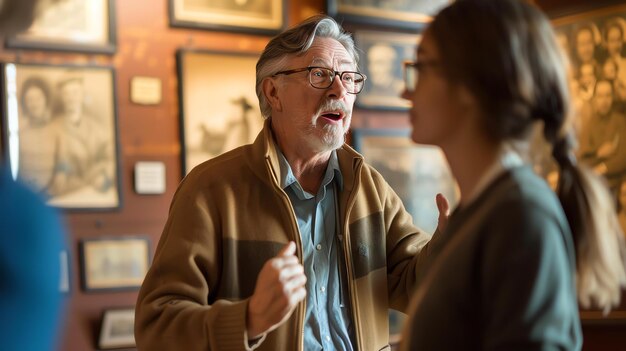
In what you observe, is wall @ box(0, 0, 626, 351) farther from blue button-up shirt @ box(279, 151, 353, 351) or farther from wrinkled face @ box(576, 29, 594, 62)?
blue button-up shirt @ box(279, 151, 353, 351)

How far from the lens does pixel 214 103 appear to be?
423cm

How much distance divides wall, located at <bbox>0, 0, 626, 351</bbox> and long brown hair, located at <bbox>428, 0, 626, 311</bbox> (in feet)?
8.87

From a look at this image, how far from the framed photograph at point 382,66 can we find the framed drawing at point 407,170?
188 mm

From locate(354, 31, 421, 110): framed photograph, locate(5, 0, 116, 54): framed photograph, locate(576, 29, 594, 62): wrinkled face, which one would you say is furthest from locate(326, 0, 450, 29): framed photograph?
locate(5, 0, 116, 54): framed photograph

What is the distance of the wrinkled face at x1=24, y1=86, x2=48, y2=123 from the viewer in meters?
3.84

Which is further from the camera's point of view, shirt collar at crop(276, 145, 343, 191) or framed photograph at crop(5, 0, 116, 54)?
framed photograph at crop(5, 0, 116, 54)

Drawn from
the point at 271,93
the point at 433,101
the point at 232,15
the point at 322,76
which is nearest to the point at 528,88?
the point at 433,101

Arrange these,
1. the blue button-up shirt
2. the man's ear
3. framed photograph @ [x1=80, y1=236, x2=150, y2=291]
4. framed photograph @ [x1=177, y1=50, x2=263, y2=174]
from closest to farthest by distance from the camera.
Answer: the blue button-up shirt < the man's ear < framed photograph @ [x1=80, y1=236, x2=150, y2=291] < framed photograph @ [x1=177, y1=50, x2=263, y2=174]

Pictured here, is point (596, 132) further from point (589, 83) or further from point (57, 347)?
point (57, 347)

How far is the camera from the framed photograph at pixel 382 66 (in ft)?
15.3

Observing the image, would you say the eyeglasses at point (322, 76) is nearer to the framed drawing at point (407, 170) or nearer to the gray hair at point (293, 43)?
the gray hair at point (293, 43)

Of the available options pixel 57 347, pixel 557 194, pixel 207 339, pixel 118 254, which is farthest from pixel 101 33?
pixel 557 194

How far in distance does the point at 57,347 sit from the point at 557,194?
309 cm

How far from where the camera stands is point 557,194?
141cm
